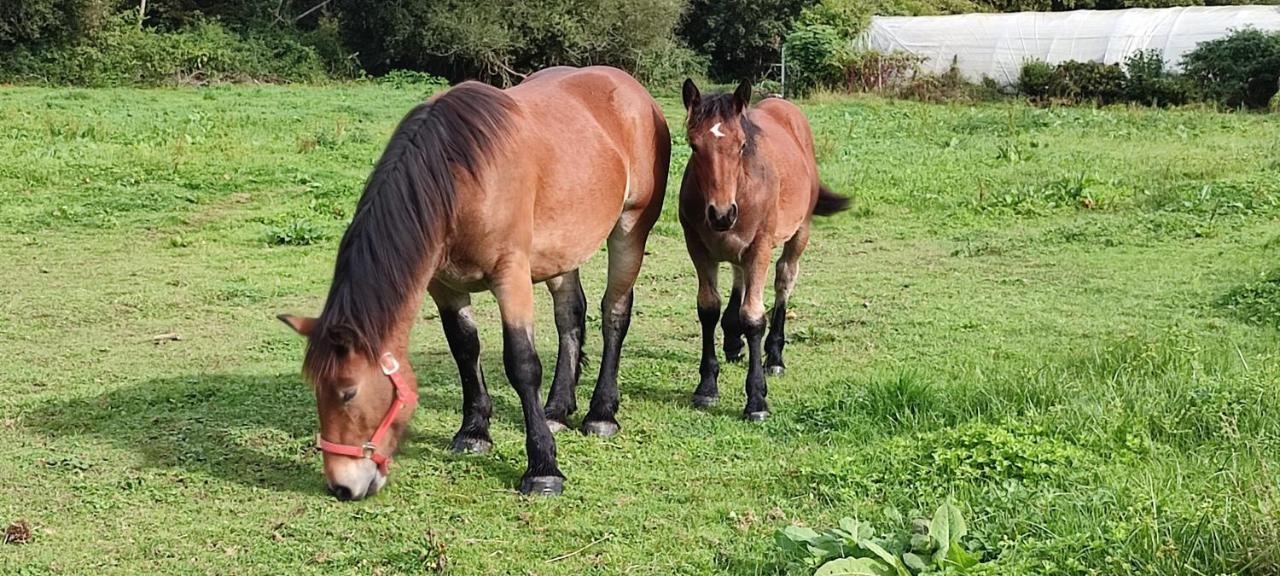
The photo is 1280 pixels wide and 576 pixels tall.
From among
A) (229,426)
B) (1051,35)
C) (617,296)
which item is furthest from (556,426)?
(1051,35)

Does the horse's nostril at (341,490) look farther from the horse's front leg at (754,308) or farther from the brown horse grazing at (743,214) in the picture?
the horse's front leg at (754,308)

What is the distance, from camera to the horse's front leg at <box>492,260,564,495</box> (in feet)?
15.1

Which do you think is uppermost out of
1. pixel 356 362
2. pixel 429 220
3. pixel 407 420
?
pixel 429 220

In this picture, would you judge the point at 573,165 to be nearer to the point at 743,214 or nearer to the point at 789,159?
the point at 743,214

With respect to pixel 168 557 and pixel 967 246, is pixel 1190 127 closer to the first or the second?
pixel 967 246

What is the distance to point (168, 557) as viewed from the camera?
394cm

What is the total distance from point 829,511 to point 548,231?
174cm

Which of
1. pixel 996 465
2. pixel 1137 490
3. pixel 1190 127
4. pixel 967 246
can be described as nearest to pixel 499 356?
pixel 996 465

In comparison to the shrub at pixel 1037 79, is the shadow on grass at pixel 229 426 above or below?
above

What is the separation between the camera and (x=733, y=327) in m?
6.77

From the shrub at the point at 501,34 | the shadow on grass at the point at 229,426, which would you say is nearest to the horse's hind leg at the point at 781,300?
the shadow on grass at the point at 229,426

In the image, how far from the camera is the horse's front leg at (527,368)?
15.1 ft

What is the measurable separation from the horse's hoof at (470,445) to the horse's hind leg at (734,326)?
190cm

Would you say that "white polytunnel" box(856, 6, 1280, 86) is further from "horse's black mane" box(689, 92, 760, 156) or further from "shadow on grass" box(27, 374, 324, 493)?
"shadow on grass" box(27, 374, 324, 493)
